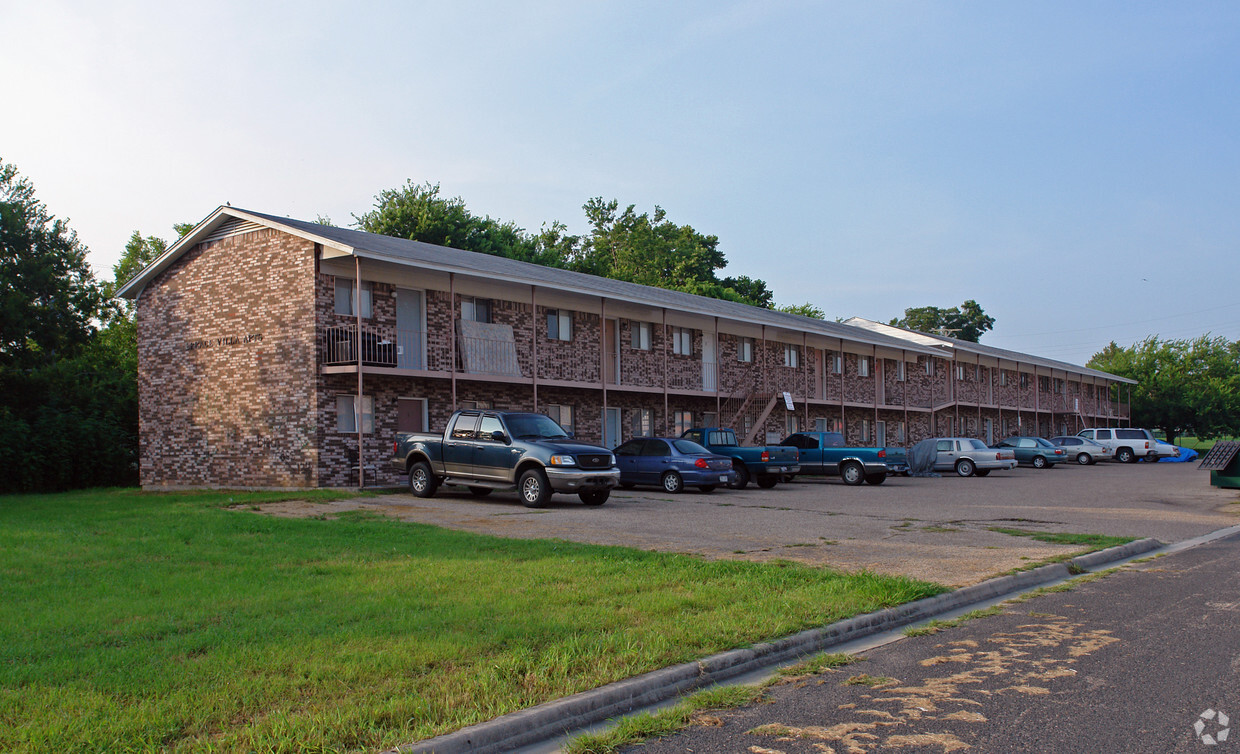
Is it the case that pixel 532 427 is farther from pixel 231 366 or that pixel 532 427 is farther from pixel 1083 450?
pixel 1083 450

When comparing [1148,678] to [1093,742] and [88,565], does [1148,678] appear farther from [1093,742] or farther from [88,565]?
[88,565]

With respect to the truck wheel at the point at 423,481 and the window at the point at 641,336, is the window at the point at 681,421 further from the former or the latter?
the truck wheel at the point at 423,481

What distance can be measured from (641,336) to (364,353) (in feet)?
38.8

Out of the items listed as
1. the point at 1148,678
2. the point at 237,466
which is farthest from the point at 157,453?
the point at 1148,678

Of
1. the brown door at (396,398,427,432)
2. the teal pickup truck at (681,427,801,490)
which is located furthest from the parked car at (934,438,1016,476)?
the brown door at (396,398,427,432)

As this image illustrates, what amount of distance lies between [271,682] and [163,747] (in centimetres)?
98

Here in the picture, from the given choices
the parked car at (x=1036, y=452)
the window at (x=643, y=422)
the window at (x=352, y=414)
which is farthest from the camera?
the parked car at (x=1036, y=452)

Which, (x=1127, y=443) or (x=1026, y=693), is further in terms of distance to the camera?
(x=1127, y=443)

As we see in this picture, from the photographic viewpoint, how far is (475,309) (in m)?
26.1

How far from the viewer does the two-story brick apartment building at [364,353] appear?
22438mm

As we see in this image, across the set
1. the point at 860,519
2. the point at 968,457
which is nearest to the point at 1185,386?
the point at 968,457

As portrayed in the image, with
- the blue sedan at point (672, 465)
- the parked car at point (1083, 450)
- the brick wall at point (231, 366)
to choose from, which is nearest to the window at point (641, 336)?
the blue sedan at point (672, 465)

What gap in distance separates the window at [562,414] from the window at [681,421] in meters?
5.39

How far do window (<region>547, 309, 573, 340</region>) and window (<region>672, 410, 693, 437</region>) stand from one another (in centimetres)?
610
